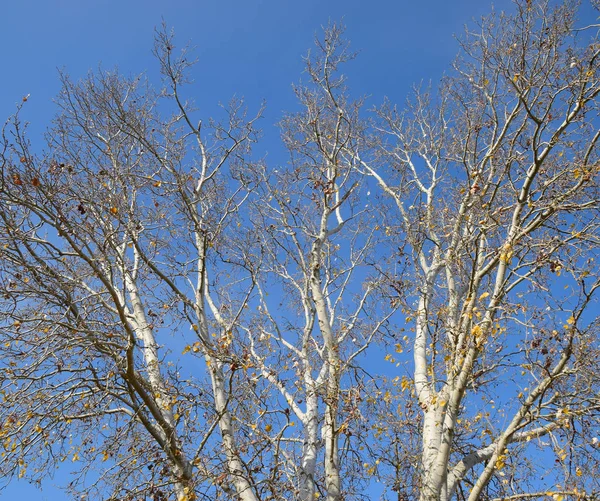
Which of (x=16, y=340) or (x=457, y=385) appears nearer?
(x=16, y=340)

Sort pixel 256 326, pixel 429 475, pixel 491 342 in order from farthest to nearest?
1. pixel 256 326
2. pixel 491 342
3. pixel 429 475

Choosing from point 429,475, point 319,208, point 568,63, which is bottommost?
point 429,475

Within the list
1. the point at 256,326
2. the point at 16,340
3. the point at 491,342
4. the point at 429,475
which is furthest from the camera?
the point at 256,326

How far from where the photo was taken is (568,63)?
6871 mm

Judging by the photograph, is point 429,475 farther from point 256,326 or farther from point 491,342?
point 256,326

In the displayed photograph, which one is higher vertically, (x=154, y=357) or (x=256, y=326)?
(x=256, y=326)

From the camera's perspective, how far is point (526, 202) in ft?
21.7

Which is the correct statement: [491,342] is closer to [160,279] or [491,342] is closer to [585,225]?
[585,225]

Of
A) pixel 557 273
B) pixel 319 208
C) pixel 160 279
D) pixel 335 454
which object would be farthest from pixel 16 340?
pixel 557 273

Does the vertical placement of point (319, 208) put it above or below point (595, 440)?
above

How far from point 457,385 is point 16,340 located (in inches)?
180

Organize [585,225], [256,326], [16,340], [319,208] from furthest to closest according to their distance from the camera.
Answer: [256,326], [319,208], [585,225], [16,340]

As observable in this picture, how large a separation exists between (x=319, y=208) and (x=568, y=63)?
13.3ft

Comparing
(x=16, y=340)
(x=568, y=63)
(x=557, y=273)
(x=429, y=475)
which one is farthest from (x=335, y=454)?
(x=568, y=63)
